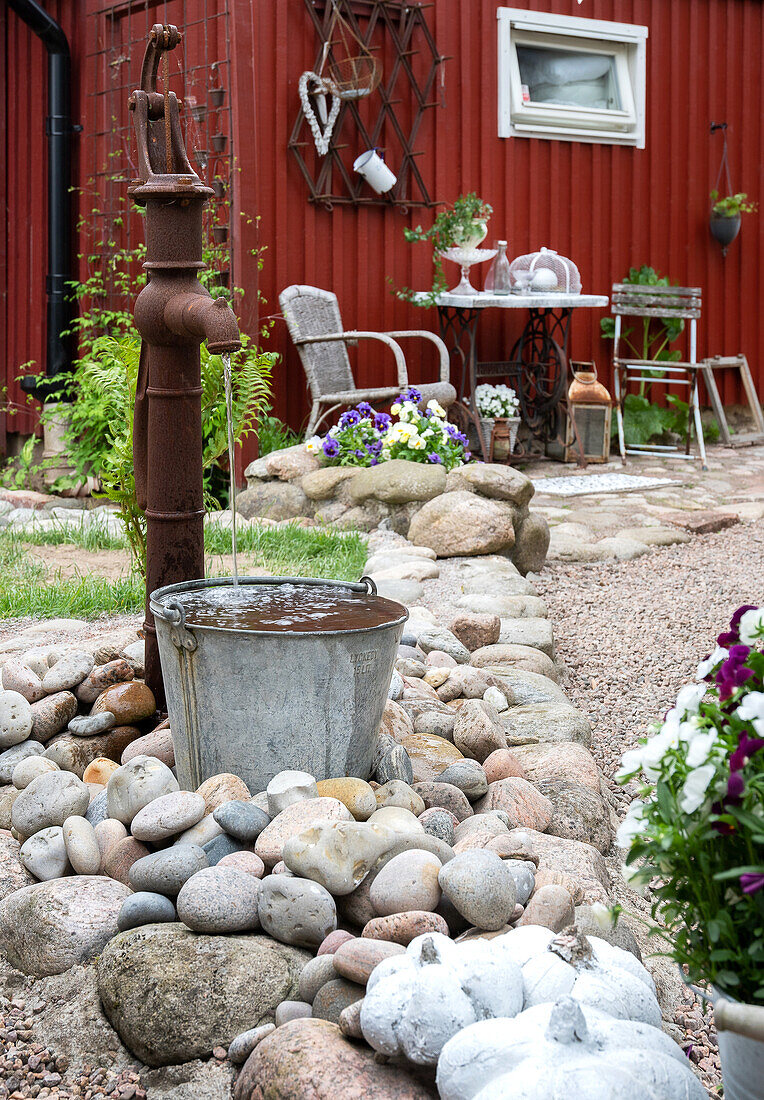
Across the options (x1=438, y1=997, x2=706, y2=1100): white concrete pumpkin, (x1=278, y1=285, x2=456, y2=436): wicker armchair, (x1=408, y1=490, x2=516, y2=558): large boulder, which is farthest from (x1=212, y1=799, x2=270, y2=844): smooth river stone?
(x1=278, y1=285, x2=456, y2=436): wicker armchair

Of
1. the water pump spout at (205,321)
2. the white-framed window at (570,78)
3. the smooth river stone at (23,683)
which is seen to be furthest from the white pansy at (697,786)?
the white-framed window at (570,78)

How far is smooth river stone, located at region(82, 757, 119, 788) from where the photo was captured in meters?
2.41

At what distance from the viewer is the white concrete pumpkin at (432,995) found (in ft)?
4.58

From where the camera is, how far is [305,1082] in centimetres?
142

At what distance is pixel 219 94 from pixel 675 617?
3.88m

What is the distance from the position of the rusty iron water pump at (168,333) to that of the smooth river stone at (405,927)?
115 centimetres

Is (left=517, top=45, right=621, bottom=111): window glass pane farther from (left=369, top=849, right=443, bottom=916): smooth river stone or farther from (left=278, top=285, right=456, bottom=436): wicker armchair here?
(left=369, top=849, right=443, bottom=916): smooth river stone

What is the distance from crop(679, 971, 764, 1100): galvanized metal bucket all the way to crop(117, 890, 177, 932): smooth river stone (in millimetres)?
884

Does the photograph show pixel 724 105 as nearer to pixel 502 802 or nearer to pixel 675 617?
pixel 675 617

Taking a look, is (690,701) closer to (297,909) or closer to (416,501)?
(297,909)

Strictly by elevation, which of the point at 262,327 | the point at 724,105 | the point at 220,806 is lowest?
the point at 220,806

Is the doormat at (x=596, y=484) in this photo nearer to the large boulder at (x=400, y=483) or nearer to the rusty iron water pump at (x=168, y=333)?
the large boulder at (x=400, y=483)

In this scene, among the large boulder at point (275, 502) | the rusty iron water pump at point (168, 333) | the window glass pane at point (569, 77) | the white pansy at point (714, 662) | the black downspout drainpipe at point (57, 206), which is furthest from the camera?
the window glass pane at point (569, 77)

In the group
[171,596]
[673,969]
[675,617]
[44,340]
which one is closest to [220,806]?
[171,596]
